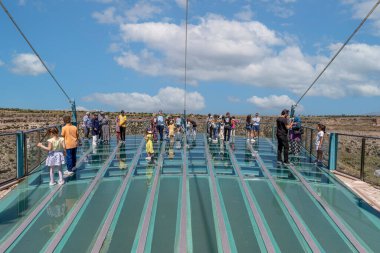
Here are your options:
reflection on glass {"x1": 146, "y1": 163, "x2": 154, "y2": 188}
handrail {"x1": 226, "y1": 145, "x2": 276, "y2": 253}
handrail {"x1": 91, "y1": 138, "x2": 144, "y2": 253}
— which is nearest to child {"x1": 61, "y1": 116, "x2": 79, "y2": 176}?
handrail {"x1": 91, "y1": 138, "x2": 144, "y2": 253}

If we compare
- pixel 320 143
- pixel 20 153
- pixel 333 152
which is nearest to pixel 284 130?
pixel 320 143

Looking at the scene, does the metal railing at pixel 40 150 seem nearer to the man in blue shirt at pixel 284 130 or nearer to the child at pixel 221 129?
the man in blue shirt at pixel 284 130

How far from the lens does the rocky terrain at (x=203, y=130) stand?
13633 mm

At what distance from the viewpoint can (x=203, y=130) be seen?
32375 millimetres

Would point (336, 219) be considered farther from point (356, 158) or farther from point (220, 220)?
point (356, 158)

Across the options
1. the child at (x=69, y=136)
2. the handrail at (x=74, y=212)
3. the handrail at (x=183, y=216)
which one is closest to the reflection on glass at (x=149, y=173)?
the handrail at (x=183, y=216)

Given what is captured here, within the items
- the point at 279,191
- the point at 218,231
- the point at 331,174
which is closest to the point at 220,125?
the point at 331,174

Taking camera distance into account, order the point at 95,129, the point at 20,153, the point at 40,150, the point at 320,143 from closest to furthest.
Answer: the point at 20,153 < the point at 40,150 < the point at 320,143 < the point at 95,129

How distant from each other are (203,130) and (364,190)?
22.0 m

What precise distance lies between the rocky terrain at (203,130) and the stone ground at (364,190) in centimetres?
91

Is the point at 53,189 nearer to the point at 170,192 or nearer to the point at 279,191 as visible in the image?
the point at 170,192

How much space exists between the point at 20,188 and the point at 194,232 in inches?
216

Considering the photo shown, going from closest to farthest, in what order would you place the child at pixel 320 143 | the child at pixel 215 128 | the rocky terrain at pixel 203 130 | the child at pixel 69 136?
the child at pixel 69 136 < the rocky terrain at pixel 203 130 < the child at pixel 320 143 < the child at pixel 215 128

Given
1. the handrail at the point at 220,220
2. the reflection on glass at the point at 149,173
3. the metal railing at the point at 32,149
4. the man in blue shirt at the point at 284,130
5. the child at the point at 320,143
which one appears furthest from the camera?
the child at the point at 320,143
